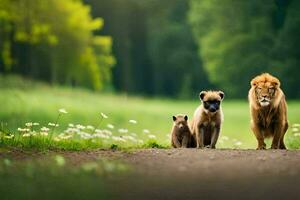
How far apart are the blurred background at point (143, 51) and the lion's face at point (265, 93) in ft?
30.3

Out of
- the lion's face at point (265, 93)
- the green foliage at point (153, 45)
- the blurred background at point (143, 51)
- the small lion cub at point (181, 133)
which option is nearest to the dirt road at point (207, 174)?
the lion's face at point (265, 93)

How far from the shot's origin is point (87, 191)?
619 centimetres

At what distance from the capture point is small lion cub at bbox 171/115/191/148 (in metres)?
9.38

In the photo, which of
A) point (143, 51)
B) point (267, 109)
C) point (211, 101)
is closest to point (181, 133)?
point (211, 101)

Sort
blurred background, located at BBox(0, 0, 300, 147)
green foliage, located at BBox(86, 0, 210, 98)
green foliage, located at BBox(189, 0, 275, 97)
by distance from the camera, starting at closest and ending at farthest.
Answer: blurred background, located at BBox(0, 0, 300, 147) < green foliage, located at BBox(189, 0, 275, 97) < green foliage, located at BBox(86, 0, 210, 98)

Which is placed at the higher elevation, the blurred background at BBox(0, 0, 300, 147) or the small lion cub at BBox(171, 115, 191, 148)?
the blurred background at BBox(0, 0, 300, 147)

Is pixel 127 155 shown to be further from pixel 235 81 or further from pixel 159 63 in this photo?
pixel 159 63

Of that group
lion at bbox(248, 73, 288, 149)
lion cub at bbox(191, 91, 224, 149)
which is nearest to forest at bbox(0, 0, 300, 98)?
lion cub at bbox(191, 91, 224, 149)

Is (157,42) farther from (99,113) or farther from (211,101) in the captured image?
(211,101)

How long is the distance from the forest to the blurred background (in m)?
0.04

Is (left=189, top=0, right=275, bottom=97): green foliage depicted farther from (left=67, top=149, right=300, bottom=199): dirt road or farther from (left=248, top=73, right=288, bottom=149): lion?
(left=67, top=149, right=300, bottom=199): dirt road

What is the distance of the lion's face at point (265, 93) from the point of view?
27.6ft

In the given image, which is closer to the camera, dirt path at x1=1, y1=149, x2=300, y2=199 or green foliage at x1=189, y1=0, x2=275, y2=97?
dirt path at x1=1, y1=149, x2=300, y2=199

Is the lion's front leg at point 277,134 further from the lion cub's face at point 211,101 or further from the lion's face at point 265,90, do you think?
the lion cub's face at point 211,101
